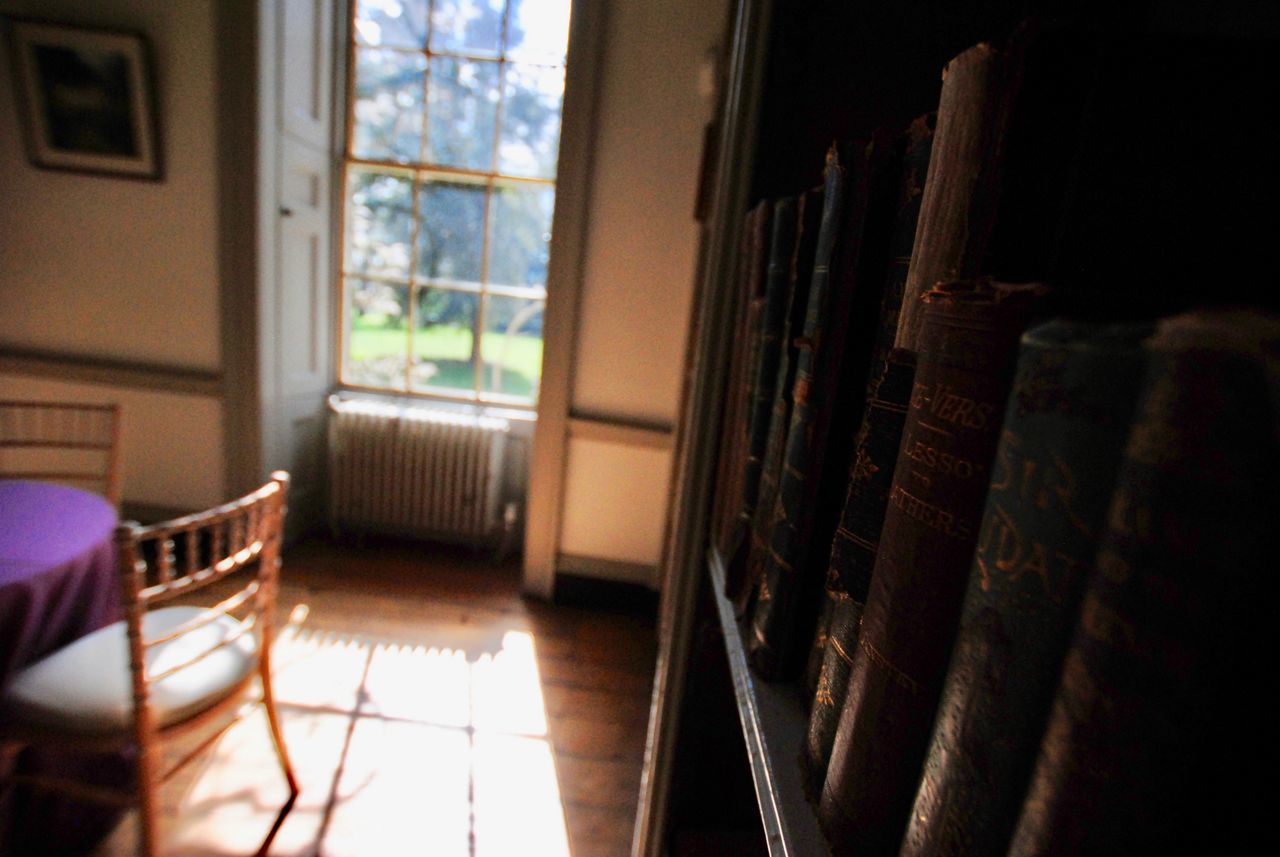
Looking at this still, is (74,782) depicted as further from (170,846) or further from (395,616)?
(395,616)

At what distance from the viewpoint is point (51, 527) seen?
1.40m

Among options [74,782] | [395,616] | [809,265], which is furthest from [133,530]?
[395,616]

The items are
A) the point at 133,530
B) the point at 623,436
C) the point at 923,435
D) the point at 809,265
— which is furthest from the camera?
the point at 623,436

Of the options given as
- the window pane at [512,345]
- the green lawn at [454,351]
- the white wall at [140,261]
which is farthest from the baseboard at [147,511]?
the window pane at [512,345]

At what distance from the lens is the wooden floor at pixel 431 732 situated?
1.56 meters

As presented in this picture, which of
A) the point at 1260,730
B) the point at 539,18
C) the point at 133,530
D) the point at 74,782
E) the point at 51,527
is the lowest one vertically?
the point at 74,782

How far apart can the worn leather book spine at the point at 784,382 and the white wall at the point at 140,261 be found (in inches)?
118

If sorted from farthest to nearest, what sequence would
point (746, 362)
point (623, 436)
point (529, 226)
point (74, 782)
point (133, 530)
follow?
point (529, 226)
point (623, 436)
point (74, 782)
point (133, 530)
point (746, 362)

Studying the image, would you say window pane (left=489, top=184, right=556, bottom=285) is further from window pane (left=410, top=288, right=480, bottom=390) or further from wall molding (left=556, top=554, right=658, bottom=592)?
wall molding (left=556, top=554, right=658, bottom=592)

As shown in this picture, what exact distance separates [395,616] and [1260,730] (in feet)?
8.85

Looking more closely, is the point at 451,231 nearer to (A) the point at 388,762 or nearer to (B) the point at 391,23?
(B) the point at 391,23

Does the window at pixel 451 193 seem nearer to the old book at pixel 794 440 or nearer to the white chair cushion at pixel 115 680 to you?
the white chair cushion at pixel 115 680

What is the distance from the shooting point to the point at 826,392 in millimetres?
434

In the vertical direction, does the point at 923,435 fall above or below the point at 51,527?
above
